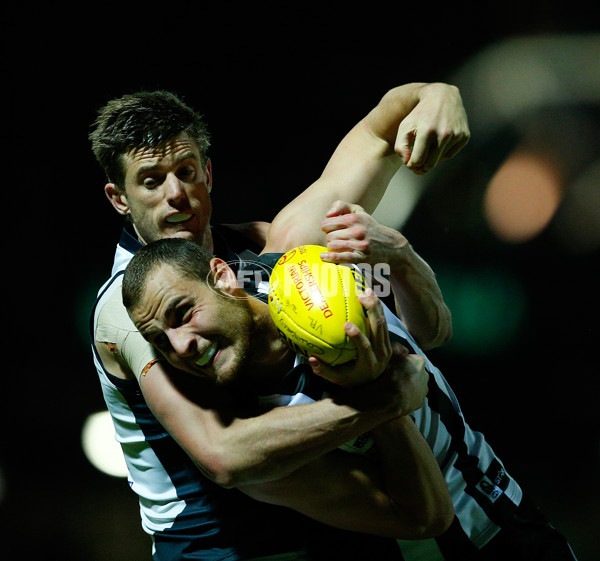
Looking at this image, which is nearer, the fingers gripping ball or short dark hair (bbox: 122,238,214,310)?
the fingers gripping ball

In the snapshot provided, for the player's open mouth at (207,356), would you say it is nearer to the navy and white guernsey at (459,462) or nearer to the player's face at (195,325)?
the player's face at (195,325)

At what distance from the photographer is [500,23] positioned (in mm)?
2383

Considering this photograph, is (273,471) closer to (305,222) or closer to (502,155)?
(305,222)

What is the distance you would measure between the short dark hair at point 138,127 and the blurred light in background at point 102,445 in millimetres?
961

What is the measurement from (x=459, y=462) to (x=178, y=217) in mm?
872

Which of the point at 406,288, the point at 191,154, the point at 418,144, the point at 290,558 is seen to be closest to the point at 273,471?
the point at 290,558

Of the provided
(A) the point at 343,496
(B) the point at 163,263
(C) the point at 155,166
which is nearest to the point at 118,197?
(C) the point at 155,166

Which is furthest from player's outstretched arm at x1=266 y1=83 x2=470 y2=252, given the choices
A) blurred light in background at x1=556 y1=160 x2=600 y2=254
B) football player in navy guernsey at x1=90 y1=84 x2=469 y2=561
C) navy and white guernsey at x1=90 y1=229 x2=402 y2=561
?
blurred light in background at x1=556 y1=160 x2=600 y2=254

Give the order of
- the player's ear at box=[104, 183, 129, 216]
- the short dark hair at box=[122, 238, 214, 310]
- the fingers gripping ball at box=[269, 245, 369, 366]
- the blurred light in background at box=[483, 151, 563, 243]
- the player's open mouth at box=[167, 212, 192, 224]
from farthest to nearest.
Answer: the blurred light in background at box=[483, 151, 563, 243]
the player's ear at box=[104, 183, 129, 216]
the player's open mouth at box=[167, 212, 192, 224]
the short dark hair at box=[122, 238, 214, 310]
the fingers gripping ball at box=[269, 245, 369, 366]

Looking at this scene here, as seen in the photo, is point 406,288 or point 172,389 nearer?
point 172,389

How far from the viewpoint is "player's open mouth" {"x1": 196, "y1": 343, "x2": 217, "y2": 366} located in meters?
1.24

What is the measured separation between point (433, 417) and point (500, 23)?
1.53 meters

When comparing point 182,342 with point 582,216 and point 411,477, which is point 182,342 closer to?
point 411,477

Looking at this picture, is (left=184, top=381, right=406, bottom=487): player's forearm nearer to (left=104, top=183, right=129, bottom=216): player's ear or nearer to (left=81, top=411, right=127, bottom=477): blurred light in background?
(left=104, top=183, right=129, bottom=216): player's ear
